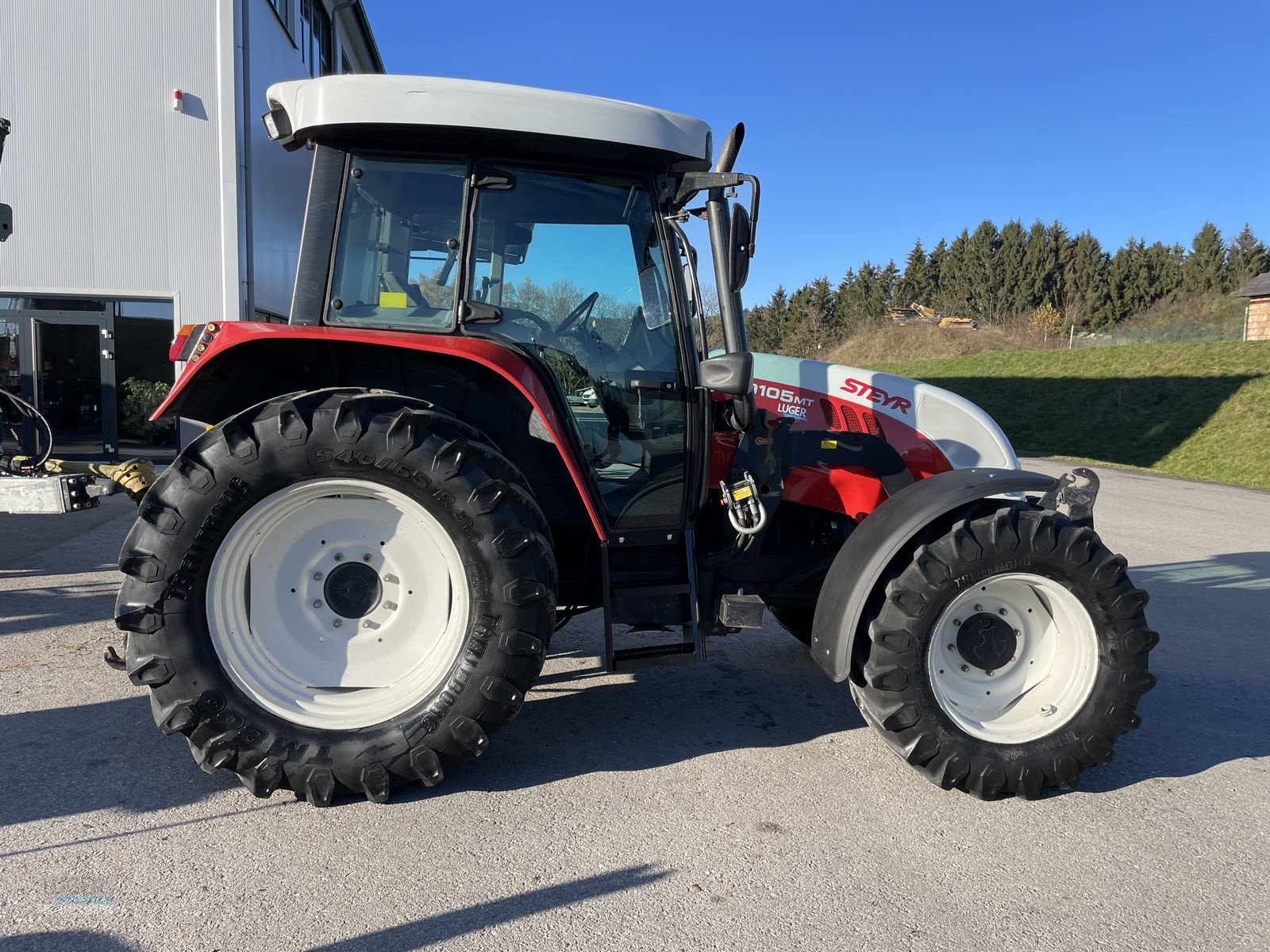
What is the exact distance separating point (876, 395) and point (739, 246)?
1.28 meters

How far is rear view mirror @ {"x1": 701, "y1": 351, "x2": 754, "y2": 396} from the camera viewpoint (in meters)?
2.84

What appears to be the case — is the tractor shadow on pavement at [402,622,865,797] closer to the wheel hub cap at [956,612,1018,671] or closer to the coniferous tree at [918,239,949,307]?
the wheel hub cap at [956,612,1018,671]

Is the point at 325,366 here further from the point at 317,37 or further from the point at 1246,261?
the point at 1246,261

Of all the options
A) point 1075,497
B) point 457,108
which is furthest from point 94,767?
point 1075,497

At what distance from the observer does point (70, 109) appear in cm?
1015

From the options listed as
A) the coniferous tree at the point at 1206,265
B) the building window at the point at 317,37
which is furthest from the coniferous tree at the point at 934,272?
the building window at the point at 317,37

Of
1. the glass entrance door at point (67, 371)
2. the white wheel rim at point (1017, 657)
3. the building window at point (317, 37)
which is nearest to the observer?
the white wheel rim at point (1017, 657)

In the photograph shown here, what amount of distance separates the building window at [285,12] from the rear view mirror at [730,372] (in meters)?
11.2

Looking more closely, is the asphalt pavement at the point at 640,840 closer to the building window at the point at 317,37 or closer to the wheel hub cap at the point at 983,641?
the wheel hub cap at the point at 983,641

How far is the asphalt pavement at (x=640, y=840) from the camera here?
7.16 feet

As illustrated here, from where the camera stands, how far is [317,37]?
14.8m

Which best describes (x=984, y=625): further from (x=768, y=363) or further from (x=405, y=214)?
(x=405, y=214)

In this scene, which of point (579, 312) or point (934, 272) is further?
point (934, 272)

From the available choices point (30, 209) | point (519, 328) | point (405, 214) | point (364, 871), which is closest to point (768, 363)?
point (519, 328)
